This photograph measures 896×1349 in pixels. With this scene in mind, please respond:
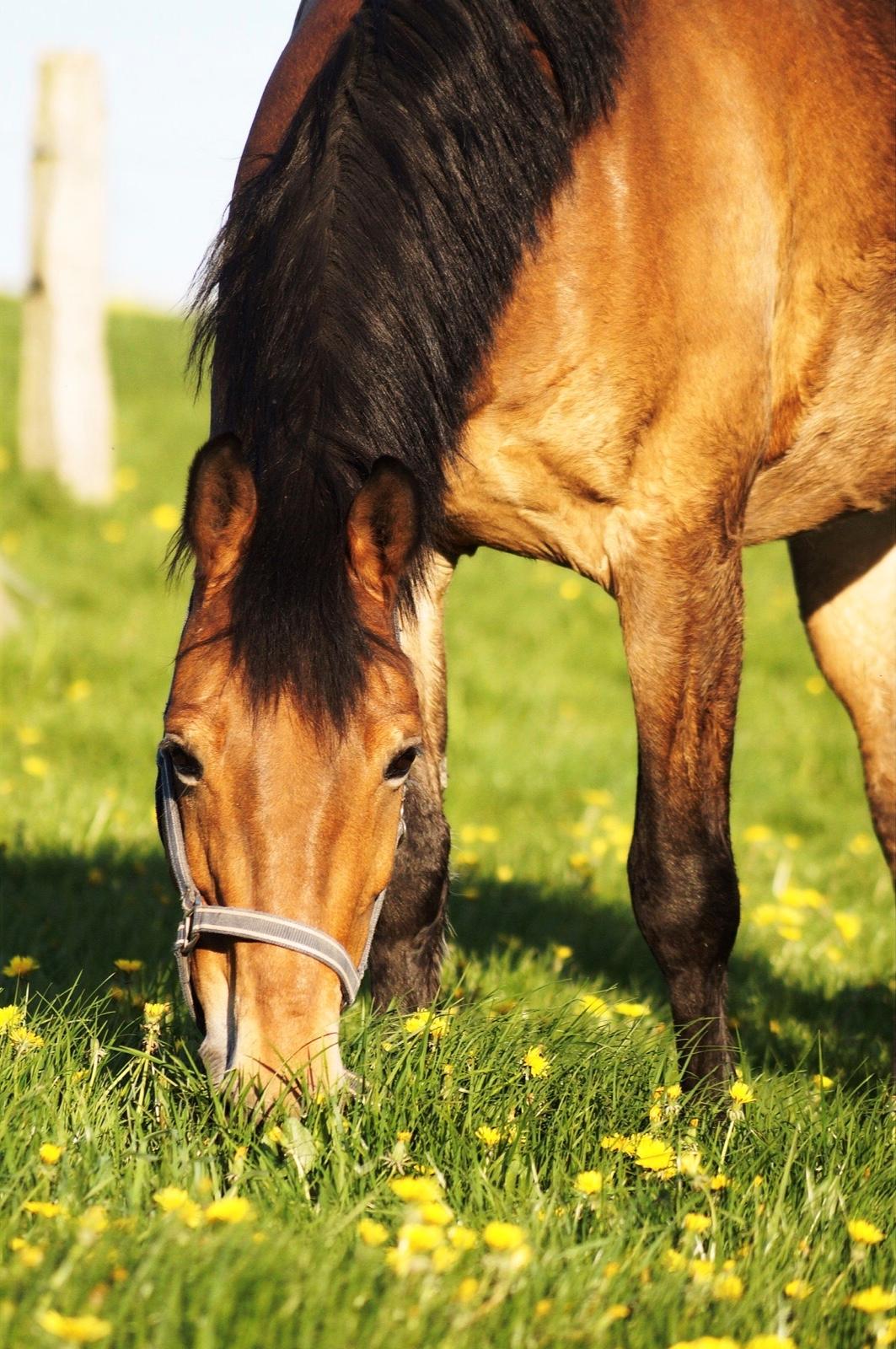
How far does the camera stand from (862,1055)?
4.04m

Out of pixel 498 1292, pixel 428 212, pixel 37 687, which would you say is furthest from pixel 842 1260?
pixel 37 687

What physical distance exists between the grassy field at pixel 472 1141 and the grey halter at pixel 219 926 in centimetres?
22

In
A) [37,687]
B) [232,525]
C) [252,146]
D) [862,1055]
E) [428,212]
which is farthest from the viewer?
[37,687]

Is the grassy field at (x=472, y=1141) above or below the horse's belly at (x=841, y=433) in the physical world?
below

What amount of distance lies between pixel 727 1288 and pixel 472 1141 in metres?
0.62

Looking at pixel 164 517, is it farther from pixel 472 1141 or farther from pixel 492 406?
pixel 472 1141

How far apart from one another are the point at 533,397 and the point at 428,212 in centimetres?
45

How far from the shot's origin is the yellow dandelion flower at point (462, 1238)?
205 cm

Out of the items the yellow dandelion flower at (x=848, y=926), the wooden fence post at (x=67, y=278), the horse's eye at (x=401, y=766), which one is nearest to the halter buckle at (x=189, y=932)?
the horse's eye at (x=401, y=766)

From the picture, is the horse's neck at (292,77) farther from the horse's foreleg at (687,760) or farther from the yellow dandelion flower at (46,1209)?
the yellow dandelion flower at (46,1209)

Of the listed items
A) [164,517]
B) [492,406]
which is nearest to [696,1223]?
[492,406]

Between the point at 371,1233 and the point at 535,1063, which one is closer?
the point at 371,1233

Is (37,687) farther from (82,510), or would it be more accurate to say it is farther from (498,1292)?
(498,1292)

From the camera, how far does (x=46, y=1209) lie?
2.08m
